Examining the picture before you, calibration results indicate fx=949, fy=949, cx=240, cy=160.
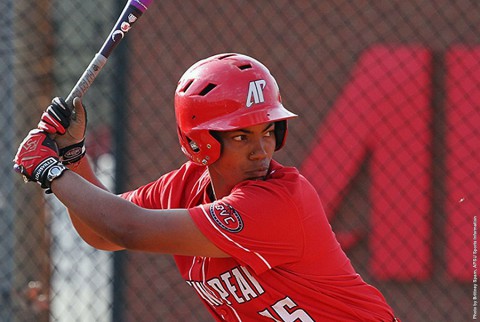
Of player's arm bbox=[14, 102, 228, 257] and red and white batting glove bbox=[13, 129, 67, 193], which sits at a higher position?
red and white batting glove bbox=[13, 129, 67, 193]

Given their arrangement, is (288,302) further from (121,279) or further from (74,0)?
(74,0)

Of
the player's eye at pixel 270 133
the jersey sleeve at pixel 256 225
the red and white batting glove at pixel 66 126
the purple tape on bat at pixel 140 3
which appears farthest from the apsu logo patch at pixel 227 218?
the purple tape on bat at pixel 140 3

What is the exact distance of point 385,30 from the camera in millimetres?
6266

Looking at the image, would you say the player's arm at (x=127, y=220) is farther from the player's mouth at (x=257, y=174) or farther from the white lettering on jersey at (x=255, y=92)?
the white lettering on jersey at (x=255, y=92)

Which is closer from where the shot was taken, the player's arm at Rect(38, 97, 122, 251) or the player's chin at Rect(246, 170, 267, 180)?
the player's chin at Rect(246, 170, 267, 180)

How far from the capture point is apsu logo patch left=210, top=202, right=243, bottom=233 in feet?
9.90

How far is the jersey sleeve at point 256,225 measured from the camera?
3020 millimetres

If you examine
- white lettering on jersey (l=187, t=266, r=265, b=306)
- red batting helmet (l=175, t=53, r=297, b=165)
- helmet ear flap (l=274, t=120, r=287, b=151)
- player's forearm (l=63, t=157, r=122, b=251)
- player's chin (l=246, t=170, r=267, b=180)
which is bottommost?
white lettering on jersey (l=187, t=266, r=265, b=306)

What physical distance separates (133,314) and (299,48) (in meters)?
2.10

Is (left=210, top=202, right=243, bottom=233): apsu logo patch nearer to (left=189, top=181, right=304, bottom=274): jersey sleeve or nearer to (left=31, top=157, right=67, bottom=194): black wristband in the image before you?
(left=189, top=181, right=304, bottom=274): jersey sleeve

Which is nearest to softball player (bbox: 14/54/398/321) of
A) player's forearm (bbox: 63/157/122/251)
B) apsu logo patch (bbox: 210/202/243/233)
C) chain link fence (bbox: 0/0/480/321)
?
apsu logo patch (bbox: 210/202/243/233)

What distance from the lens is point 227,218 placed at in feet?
9.93

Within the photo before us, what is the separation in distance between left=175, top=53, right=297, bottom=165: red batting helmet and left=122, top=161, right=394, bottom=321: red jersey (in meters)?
0.19

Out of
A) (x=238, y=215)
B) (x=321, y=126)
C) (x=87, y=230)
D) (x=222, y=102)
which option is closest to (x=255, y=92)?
(x=222, y=102)
